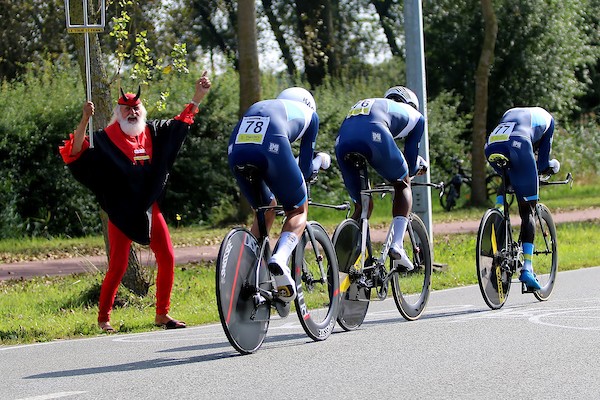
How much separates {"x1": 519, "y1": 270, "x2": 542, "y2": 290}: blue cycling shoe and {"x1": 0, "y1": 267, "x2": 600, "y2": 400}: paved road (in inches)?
14.4

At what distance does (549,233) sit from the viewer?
41.2 feet

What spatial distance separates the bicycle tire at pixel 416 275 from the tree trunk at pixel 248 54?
42.3 feet

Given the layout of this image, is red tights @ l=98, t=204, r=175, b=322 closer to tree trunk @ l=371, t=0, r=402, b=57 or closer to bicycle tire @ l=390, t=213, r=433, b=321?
bicycle tire @ l=390, t=213, r=433, b=321

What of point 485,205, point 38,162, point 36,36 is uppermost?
point 36,36

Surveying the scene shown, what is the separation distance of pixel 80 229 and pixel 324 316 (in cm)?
1486

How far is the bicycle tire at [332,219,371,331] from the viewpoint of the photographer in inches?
397

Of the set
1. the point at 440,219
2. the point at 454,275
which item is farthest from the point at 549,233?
the point at 440,219

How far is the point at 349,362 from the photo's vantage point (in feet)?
27.2

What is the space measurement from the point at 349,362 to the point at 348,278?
187cm

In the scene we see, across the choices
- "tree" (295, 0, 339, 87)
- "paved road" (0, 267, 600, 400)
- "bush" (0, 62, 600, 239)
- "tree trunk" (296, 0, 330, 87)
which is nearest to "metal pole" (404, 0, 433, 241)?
"paved road" (0, 267, 600, 400)

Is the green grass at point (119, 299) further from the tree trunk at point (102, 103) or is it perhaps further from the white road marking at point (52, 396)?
the white road marking at point (52, 396)

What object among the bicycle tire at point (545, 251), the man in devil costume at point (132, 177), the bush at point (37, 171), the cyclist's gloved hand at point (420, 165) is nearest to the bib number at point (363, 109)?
the cyclist's gloved hand at point (420, 165)

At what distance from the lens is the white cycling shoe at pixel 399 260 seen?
34.0 feet

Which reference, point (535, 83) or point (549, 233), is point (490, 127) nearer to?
point (535, 83)
